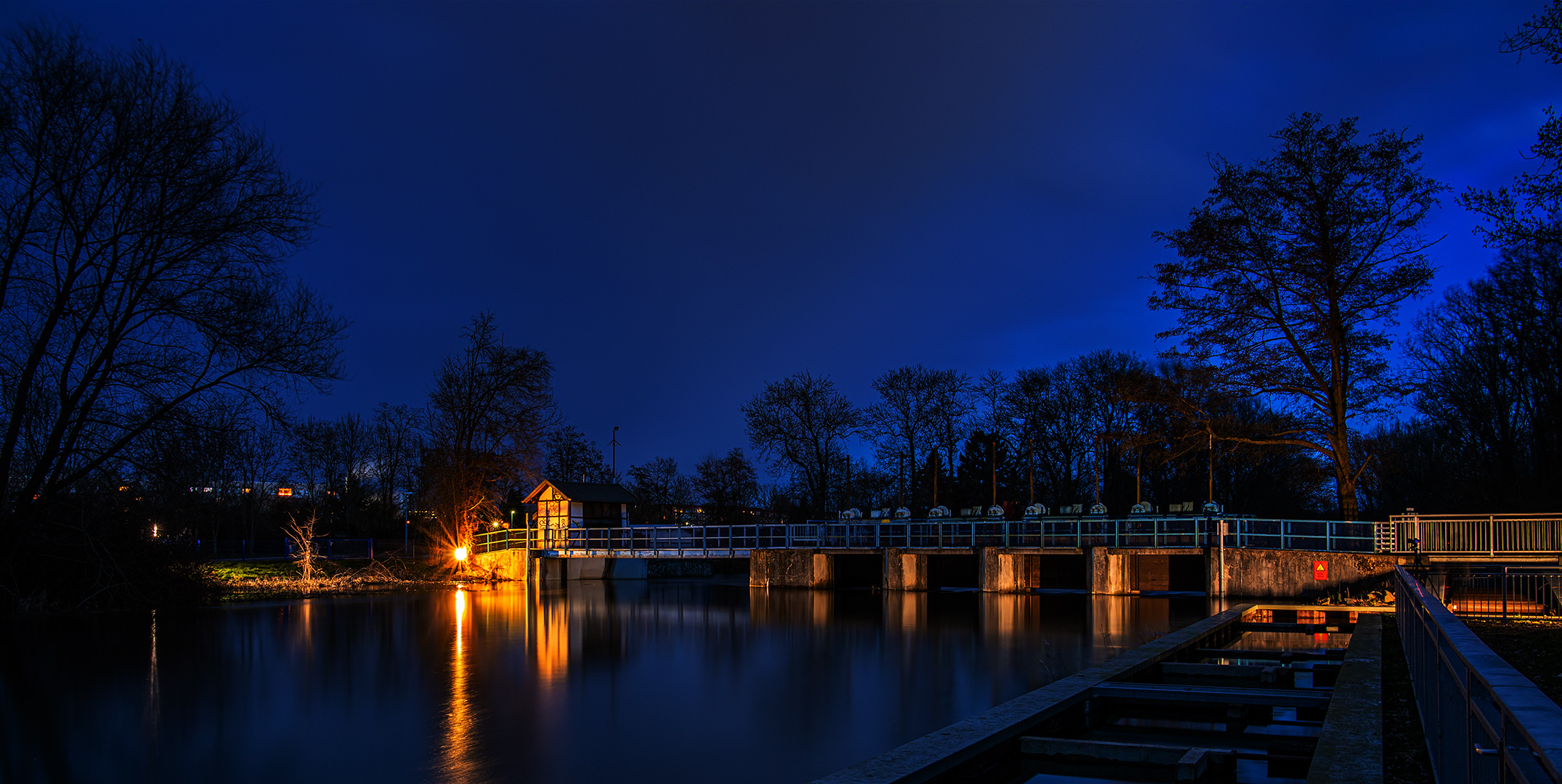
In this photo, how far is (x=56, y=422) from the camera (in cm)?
2047

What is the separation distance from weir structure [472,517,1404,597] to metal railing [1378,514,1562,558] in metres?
0.69

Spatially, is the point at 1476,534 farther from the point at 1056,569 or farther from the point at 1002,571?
the point at 1056,569

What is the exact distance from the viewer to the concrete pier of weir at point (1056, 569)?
78.0 feet

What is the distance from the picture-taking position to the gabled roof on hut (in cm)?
4184

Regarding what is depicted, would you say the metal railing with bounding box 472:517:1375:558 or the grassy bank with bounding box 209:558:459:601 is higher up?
the metal railing with bounding box 472:517:1375:558

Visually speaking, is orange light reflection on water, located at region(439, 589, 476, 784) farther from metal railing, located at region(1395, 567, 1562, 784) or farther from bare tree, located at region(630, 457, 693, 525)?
bare tree, located at region(630, 457, 693, 525)

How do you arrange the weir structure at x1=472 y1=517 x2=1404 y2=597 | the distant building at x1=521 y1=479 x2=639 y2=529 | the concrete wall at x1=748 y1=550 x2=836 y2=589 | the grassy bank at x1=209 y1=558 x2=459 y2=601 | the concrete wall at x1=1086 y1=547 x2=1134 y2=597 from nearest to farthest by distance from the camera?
the weir structure at x1=472 y1=517 x2=1404 y2=597, the concrete wall at x1=1086 y1=547 x2=1134 y2=597, the grassy bank at x1=209 y1=558 x2=459 y2=601, the concrete wall at x1=748 y1=550 x2=836 y2=589, the distant building at x1=521 y1=479 x2=639 y2=529

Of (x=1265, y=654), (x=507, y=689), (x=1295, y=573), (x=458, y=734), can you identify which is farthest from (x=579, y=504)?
(x=458, y=734)

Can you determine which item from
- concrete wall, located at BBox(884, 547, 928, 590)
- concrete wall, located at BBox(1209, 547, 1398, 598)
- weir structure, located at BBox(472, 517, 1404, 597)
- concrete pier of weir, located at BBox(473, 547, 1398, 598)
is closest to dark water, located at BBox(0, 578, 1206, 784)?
concrete wall, located at BBox(1209, 547, 1398, 598)

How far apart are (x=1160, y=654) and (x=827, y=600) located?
16.6m

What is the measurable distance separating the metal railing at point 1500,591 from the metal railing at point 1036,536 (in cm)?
204

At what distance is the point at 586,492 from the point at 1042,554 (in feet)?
69.4

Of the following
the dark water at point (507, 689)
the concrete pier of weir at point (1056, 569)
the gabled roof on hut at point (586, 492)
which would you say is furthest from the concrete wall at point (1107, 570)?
the gabled roof on hut at point (586, 492)

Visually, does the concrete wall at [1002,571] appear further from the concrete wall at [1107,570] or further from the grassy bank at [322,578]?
the grassy bank at [322,578]
